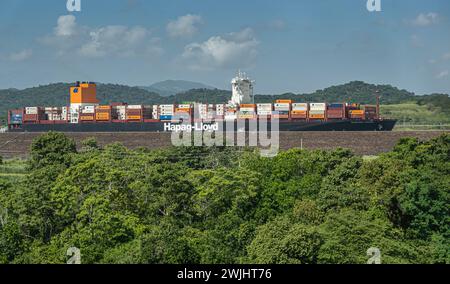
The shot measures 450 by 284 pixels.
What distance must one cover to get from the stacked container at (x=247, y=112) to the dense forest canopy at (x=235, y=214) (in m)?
26.7

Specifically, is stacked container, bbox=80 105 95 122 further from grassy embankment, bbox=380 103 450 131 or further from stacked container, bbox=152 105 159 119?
grassy embankment, bbox=380 103 450 131

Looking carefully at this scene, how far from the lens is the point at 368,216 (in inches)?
837

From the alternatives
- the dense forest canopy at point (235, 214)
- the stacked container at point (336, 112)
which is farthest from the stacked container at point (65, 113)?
the dense forest canopy at point (235, 214)

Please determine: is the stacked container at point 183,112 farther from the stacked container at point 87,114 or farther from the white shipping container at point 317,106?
the white shipping container at point 317,106

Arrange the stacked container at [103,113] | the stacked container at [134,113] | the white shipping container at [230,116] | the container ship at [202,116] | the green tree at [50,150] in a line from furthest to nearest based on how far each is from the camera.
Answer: the stacked container at [103,113] < the stacked container at [134,113] < the white shipping container at [230,116] < the container ship at [202,116] < the green tree at [50,150]

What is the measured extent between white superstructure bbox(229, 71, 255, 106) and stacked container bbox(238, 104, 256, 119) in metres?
5.43

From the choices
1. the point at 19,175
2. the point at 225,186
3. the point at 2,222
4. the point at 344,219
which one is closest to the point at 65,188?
the point at 2,222

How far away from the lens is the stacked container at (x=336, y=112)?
56625 millimetres

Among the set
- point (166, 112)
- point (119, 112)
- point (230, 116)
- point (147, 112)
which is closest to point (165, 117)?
point (166, 112)

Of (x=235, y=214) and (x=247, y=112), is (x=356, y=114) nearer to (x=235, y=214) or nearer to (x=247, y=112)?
(x=247, y=112)

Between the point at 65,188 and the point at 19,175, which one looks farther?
the point at 19,175

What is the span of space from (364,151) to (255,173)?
740 inches
